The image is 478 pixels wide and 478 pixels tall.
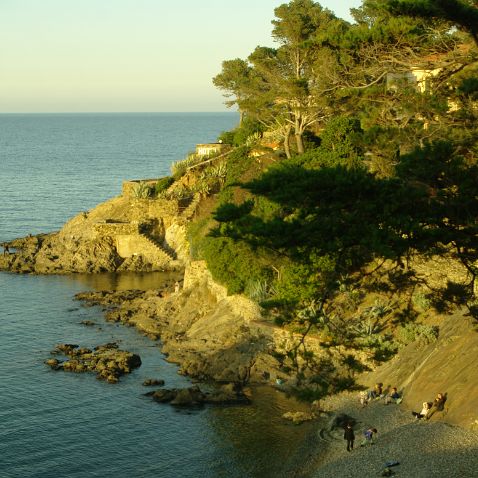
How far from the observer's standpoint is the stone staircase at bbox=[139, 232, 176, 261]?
217 ft

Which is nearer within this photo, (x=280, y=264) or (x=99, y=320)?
(x=280, y=264)

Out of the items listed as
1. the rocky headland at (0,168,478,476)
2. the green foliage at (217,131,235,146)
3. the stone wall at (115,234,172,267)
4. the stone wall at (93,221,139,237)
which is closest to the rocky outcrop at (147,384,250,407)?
the rocky headland at (0,168,478,476)

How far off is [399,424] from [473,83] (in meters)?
12.5

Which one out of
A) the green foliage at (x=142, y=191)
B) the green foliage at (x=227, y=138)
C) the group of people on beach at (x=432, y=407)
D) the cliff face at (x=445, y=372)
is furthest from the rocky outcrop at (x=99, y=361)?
the green foliage at (x=227, y=138)

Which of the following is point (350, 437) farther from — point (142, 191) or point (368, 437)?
point (142, 191)

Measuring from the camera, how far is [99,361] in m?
41.8

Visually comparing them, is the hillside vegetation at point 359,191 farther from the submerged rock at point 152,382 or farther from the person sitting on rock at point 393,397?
the submerged rock at point 152,382

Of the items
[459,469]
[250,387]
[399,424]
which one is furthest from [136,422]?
[459,469]

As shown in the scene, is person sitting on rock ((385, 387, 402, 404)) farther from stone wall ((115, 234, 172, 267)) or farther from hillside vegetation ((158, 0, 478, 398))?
stone wall ((115, 234, 172, 267))

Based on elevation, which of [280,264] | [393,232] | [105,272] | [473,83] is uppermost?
[473,83]

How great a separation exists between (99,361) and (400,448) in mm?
18063

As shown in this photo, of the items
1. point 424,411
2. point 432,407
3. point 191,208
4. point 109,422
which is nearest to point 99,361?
point 109,422

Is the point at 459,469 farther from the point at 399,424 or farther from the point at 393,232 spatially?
the point at 393,232

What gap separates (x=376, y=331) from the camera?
38906 millimetres
